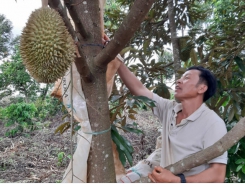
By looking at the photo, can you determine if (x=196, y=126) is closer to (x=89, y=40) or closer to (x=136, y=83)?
(x=136, y=83)

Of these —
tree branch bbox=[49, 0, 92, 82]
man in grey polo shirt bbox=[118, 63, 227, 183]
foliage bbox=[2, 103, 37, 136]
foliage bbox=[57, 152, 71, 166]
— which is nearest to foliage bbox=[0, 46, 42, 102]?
foliage bbox=[2, 103, 37, 136]

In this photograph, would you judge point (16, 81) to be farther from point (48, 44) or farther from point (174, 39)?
point (48, 44)

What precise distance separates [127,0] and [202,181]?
1941 mm

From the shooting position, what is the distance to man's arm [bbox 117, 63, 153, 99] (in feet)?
4.51

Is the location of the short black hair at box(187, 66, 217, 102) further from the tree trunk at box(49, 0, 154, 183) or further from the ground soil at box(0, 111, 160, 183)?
the ground soil at box(0, 111, 160, 183)

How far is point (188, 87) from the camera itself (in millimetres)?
1323

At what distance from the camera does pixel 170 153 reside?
1.23m

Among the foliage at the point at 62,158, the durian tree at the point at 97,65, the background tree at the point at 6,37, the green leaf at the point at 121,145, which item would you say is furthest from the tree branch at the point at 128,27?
the background tree at the point at 6,37

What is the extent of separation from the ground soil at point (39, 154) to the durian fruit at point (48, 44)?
1.91m

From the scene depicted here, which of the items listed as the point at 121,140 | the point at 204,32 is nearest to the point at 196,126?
the point at 121,140

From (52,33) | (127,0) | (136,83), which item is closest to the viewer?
(52,33)

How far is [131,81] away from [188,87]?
32 centimetres

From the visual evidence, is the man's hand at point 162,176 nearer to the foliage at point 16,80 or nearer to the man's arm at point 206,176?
the man's arm at point 206,176

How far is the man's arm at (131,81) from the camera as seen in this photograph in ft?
4.51
